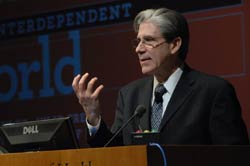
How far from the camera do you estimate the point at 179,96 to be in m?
3.42

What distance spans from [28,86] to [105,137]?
6.51 ft

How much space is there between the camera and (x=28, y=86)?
5.07 m

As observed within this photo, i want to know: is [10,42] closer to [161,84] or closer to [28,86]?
[28,86]

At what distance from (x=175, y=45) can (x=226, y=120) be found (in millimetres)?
553

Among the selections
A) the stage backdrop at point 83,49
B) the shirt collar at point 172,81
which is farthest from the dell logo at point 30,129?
the stage backdrop at point 83,49

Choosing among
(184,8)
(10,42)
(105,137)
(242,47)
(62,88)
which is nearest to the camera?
(105,137)

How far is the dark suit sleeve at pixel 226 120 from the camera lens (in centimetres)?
323

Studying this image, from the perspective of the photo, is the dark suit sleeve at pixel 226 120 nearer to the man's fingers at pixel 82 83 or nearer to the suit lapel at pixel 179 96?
the suit lapel at pixel 179 96

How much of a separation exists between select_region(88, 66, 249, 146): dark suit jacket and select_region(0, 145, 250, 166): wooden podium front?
64 cm

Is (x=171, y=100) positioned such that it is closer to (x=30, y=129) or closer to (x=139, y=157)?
(x=30, y=129)

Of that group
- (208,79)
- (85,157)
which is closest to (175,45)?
(208,79)

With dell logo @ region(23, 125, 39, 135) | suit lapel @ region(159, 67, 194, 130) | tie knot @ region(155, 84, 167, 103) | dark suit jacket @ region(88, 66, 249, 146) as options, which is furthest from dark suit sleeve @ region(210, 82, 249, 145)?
dell logo @ region(23, 125, 39, 135)

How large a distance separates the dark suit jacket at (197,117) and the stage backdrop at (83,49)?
0.64m

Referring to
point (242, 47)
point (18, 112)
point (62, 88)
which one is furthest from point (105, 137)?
point (18, 112)
